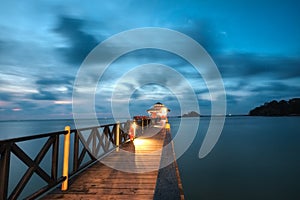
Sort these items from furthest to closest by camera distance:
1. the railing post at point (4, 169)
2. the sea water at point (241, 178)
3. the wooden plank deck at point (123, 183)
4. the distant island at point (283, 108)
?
the distant island at point (283, 108) < the sea water at point (241, 178) < the wooden plank deck at point (123, 183) < the railing post at point (4, 169)

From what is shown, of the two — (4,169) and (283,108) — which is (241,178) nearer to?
(4,169)

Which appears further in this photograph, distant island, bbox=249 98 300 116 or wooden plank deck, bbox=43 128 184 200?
distant island, bbox=249 98 300 116

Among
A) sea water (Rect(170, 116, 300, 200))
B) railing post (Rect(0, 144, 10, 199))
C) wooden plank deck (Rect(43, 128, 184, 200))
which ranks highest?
railing post (Rect(0, 144, 10, 199))

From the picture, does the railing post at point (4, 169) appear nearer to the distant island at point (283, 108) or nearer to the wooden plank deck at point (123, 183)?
the wooden plank deck at point (123, 183)

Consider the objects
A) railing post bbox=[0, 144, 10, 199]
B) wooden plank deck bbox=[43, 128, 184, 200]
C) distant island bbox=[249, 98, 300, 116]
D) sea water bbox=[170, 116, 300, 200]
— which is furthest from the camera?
distant island bbox=[249, 98, 300, 116]

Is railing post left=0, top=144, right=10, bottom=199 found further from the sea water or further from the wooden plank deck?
the sea water

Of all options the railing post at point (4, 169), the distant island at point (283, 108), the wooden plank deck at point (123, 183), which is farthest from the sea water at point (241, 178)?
the distant island at point (283, 108)

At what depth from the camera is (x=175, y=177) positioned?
14.8 feet

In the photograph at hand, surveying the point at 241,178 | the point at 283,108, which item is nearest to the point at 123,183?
the point at 241,178

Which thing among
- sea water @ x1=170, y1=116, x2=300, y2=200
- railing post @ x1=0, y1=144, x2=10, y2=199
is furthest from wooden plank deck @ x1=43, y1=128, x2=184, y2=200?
sea water @ x1=170, y1=116, x2=300, y2=200

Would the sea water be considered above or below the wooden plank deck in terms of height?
below

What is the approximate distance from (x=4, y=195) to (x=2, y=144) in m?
0.69

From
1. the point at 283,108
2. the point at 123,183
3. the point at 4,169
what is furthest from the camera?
the point at 283,108

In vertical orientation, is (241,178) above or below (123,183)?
below
